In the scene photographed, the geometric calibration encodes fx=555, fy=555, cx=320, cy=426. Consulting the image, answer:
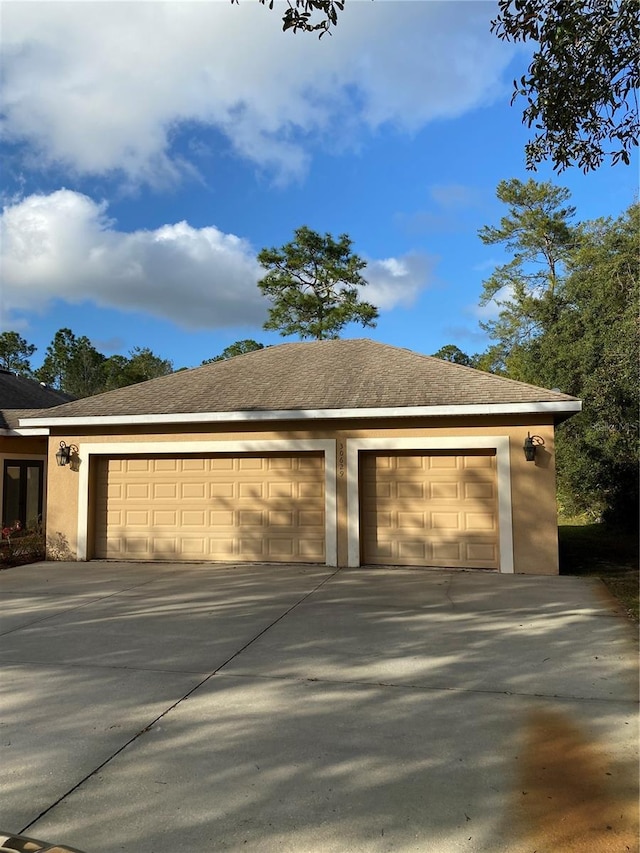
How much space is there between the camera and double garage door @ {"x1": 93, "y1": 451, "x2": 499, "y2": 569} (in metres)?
9.42

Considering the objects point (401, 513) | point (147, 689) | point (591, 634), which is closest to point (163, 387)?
point (401, 513)

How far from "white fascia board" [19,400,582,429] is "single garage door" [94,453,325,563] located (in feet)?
2.63

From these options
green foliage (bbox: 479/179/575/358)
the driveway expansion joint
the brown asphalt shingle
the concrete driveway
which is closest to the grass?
the concrete driveway

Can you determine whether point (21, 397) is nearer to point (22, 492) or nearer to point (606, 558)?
point (22, 492)

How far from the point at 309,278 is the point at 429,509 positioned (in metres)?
24.1

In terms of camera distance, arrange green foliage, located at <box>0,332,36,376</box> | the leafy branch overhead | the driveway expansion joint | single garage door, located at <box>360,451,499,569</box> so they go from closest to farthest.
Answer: the driveway expansion joint, the leafy branch overhead, single garage door, located at <box>360,451,499,569</box>, green foliage, located at <box>0,332,36,376</box>

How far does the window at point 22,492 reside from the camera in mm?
13523

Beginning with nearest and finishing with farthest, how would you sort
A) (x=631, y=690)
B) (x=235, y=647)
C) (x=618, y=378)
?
(x=631, y=690) < (x=235, y=647) < (x=618, y=378)

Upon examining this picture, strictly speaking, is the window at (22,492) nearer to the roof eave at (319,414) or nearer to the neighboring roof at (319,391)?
the roof eave at (319,414)

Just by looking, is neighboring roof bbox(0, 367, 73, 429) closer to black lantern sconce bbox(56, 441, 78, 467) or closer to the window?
the window

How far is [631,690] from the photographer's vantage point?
4039mm

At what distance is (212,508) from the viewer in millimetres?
10336

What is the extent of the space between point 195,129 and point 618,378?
13041 mm

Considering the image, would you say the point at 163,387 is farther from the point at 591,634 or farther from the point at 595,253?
the point at 595,253
